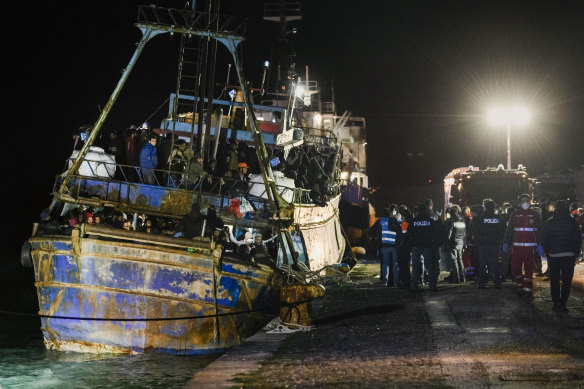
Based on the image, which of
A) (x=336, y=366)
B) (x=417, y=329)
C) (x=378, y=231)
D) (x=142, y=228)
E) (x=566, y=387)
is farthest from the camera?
(x=378, y=231)

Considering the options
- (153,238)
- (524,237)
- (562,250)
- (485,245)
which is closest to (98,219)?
(153,238)

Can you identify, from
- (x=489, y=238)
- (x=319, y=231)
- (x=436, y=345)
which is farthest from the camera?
(x=319, y=231)

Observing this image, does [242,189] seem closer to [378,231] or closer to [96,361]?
[378,231]

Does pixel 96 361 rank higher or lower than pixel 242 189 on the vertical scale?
lower

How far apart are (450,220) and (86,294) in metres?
7.38

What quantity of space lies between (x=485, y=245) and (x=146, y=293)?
20.8 feet

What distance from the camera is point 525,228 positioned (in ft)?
33.2

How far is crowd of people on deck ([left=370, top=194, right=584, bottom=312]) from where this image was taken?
28.4 ft

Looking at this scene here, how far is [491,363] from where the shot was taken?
5.67 m

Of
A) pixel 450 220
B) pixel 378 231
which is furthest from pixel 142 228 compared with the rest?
pixel 450 220

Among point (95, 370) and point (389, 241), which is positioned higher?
point (389, 241)

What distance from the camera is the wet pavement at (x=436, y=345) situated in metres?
5.31

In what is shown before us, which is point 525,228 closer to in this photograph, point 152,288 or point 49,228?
point 152,288

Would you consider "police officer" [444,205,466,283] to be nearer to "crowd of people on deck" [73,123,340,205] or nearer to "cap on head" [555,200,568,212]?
"cap on head" [555,200,568,212]
